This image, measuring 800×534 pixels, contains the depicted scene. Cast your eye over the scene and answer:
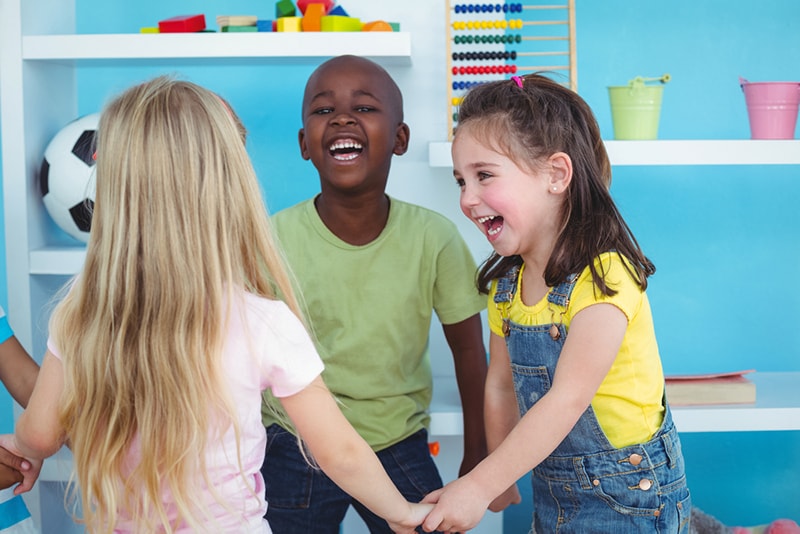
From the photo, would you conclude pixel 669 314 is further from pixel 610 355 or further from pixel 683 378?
pixel 610 355

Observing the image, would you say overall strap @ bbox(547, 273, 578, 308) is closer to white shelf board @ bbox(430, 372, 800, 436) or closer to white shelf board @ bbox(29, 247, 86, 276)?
white shelf board @ bbox(430, 372, 800, 436)

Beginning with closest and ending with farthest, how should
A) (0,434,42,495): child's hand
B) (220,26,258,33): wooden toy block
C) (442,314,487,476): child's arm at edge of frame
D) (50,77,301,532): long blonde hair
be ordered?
(50,77,301,532): long blonde hair < (0,434,42,495): child's hand < (442,314,487,476): child's arm at edge of frame < (220,26,258,33): wooden toy block

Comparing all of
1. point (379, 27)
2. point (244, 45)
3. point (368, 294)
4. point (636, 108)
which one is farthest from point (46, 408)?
point (636, 108)

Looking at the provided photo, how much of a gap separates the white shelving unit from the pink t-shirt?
771 mm

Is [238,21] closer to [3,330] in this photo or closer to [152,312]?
[3,330]

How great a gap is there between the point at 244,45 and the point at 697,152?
0.90 metres

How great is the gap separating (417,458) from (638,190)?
0.90 m

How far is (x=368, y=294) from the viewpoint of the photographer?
1.63 meters

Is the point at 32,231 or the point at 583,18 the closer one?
the point at 32,231

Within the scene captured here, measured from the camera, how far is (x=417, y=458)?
162 centimetres

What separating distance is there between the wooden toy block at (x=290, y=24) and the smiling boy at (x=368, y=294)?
0.17 m

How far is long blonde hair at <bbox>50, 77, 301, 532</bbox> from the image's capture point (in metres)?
1.04

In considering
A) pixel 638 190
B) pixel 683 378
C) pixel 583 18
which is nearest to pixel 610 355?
pixel 683 378

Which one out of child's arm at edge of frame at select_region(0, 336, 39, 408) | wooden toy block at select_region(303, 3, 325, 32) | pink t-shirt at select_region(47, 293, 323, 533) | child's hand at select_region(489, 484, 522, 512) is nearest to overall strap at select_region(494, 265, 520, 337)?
child's hand at select_region(489, 484, 522, 512)
